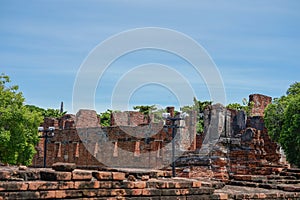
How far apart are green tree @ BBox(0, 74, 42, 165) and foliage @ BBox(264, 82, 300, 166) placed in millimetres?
14945

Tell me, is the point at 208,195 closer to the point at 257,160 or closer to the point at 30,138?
the point at 257,160

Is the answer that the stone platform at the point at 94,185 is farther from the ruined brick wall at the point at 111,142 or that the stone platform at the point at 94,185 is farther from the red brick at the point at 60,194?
the ruined brick wall at the point at 111,142

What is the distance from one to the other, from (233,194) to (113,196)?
8.70 ft

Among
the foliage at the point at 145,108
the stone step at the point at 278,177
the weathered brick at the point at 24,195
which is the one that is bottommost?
the weathered brick at the point at 24,195

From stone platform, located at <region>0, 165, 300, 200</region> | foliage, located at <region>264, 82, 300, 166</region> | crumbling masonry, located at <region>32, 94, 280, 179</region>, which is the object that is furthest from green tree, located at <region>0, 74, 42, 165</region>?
stone platform, located at <region>0, 165, 300, 200</region>

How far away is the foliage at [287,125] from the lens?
2728 cm

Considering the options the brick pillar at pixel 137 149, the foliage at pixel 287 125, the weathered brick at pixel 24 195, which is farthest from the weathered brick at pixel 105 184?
the brick pillar at pixel 137 149

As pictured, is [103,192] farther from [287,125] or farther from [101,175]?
[287,125]

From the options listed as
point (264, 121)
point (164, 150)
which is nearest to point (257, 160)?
point (164, 150)

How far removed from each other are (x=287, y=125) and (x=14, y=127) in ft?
52.9

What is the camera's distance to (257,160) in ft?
50.4

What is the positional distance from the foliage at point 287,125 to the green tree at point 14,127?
14945 millimetres

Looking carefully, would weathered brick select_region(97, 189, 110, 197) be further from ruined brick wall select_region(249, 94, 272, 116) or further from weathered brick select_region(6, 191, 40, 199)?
ruined brick wall select_region(249, 94, 272, 116)

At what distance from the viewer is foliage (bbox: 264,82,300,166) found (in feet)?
89.5
